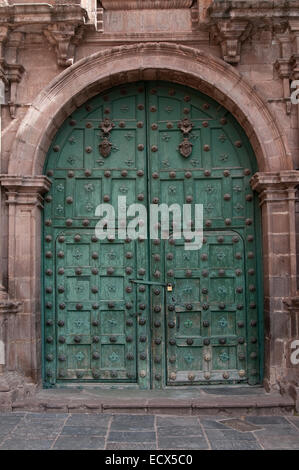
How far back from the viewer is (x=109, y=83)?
5.52m

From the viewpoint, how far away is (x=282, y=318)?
5082 mm

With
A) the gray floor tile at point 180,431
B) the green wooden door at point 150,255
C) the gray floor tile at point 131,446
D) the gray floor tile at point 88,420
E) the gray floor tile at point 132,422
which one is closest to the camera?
the gray floor tile at point 131,446

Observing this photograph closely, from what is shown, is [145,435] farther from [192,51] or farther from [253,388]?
[192,51]

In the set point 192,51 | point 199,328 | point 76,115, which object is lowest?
point 199,328

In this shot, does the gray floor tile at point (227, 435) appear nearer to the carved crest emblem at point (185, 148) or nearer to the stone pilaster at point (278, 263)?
the stone pilaster at point (278, 263)

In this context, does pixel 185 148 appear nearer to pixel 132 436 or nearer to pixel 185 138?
pixel 185 138

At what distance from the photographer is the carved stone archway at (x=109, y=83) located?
5098 millimetres

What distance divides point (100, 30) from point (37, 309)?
120 inches

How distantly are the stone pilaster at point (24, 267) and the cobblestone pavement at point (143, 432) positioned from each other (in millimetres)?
628

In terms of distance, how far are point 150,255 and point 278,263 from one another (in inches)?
53.3

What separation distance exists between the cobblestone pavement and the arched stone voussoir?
8.08 ft

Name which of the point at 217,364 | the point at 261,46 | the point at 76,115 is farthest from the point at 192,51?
the point at 217,364

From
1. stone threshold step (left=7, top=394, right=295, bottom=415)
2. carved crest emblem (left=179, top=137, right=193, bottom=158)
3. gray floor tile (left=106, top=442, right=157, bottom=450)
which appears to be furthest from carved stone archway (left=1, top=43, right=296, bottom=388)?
gray floor tile (left=106, top=442, right=157, bottom=450)

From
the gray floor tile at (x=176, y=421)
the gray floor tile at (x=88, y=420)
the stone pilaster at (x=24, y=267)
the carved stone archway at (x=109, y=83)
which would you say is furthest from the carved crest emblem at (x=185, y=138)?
the gray floor tile at (x=88, y=420)
